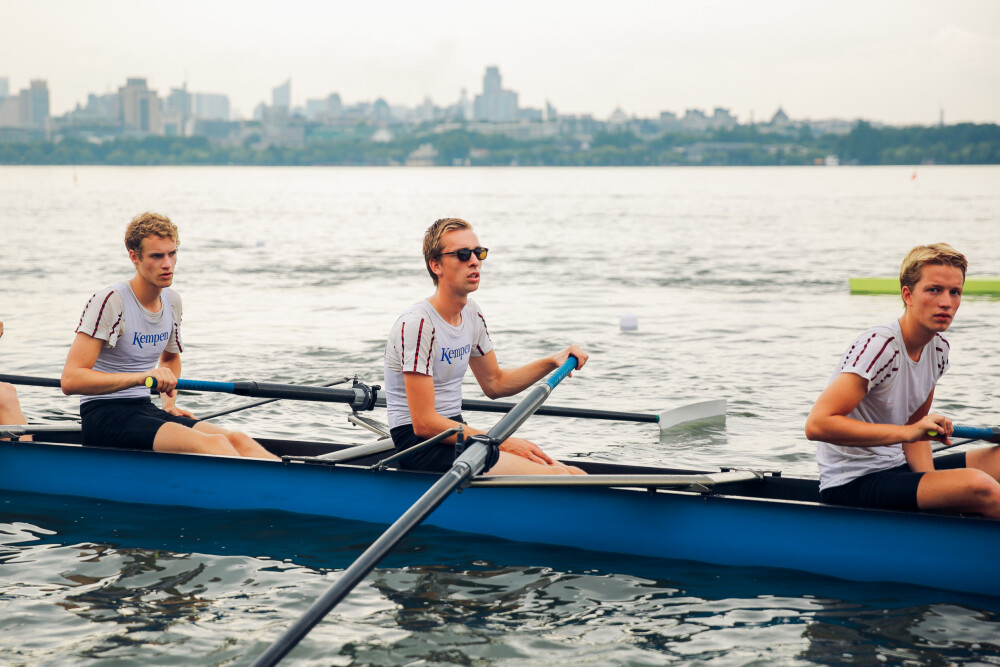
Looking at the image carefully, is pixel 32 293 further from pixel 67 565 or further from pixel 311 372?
pixel 67 565

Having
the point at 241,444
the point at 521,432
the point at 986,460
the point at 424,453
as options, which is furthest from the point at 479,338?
the point at 521,432

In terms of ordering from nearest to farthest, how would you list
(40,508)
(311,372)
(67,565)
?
(67,565) → (40,508) → (311,372)

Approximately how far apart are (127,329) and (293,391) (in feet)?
3.81

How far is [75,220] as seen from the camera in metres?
42.7

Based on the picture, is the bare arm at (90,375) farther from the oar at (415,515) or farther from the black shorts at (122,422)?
the oar at (415,515)

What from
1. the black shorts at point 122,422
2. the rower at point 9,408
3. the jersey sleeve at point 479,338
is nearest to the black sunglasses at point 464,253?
the jersey sleeve at point 479,338

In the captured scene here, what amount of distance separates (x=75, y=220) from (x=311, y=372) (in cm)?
3398

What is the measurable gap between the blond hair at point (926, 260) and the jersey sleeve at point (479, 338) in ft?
7.23

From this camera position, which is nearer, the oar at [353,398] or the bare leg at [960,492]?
the bare leg at [960,492]

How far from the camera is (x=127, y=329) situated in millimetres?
6254

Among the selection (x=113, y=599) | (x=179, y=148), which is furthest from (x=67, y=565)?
(x=179, y=148)

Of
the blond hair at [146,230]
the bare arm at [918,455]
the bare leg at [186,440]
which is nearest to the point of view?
the bare arm at [918,455]

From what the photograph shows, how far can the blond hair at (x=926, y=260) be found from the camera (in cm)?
479

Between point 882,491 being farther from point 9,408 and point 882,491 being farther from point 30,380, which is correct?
point 30,380
